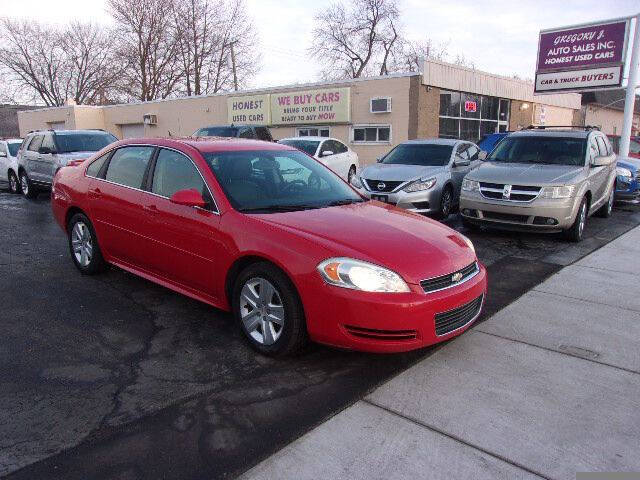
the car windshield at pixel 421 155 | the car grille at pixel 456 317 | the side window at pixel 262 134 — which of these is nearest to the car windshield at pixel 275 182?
the car grille at pixel 456 317

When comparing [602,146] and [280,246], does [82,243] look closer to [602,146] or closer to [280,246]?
[280,246]

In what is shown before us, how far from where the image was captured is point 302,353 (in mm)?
3799

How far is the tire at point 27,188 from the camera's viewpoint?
12859 mm

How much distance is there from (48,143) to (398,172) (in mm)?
8219

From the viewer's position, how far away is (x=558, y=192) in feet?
23.9

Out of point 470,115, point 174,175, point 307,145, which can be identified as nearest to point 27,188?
point 307,145

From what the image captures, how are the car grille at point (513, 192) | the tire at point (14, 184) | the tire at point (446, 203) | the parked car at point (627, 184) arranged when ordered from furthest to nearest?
1. the tire at point (14, 184)
2. the parked car at point (627, 184)
3. the tire at point (446, 203)
4. the car grille at point (513, 192)

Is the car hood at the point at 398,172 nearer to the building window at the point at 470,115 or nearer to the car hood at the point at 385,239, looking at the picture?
the car hood at the point at 385,239

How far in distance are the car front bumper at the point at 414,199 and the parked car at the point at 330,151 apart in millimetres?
4970

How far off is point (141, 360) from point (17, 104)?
58.6 metres

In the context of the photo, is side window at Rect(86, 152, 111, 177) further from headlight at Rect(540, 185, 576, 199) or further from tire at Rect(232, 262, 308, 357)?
headlight at Rect(540, 185, 576, 199)

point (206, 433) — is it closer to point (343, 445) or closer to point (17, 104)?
point (343, 445)

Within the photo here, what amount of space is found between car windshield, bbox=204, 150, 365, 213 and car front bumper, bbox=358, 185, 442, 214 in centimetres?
370

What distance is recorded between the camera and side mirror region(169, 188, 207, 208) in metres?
3.99
